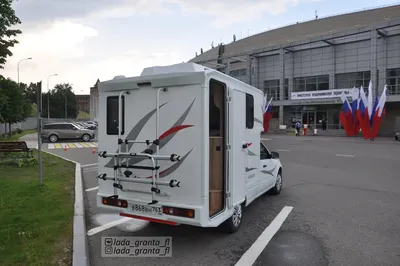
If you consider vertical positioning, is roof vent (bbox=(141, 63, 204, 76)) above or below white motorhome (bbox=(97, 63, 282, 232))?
above

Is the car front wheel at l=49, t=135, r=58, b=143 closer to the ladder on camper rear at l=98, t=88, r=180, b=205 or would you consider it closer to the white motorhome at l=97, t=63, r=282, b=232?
the white motorhome at l=97, t=63, r=282, b=232

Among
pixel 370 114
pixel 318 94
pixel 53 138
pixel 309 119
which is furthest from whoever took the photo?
pixel 309 119

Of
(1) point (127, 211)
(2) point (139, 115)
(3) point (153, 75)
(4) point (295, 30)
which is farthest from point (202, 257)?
(4) point (295, 30)

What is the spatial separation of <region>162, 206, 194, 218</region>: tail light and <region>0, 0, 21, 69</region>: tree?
40.9ft

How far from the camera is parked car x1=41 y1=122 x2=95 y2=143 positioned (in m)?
29.5

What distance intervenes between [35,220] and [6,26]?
11869 mm

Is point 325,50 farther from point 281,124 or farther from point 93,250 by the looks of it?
point 93,250

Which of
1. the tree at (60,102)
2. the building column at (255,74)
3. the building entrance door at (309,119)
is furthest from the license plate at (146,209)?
the tree at (60,102)

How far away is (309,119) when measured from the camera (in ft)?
155

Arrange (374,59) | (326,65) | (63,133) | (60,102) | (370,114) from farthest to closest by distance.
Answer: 1. (60,102)
2. (326,65)
3. (374,59)
4. (370,114)
5. (63,133)

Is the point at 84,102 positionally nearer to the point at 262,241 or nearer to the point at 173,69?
the point at 173,69

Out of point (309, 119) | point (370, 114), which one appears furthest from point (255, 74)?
point (370, 114)

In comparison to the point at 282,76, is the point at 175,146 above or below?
below

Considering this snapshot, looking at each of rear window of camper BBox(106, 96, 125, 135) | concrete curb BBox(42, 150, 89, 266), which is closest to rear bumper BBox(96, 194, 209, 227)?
concrete curb BBox(42, 150, 89, 266)
